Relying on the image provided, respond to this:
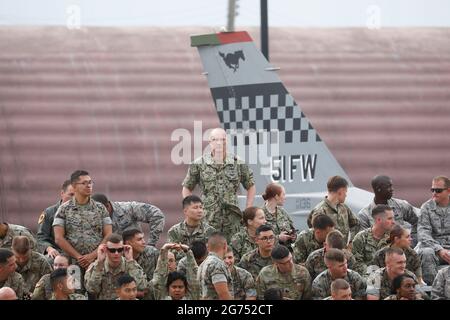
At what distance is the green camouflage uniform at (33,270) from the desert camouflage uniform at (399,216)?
2.98 m

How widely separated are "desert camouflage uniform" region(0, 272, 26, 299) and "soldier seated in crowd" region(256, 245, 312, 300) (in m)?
1.93

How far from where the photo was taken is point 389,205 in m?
13.1

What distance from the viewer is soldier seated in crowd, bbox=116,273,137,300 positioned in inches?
425

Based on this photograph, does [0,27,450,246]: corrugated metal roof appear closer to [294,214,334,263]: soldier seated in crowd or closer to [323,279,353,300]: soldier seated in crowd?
[294,214,334,263]: soldier seated in crowd

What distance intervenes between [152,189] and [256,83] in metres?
4.46

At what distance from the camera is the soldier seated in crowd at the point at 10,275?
11477 millimetres

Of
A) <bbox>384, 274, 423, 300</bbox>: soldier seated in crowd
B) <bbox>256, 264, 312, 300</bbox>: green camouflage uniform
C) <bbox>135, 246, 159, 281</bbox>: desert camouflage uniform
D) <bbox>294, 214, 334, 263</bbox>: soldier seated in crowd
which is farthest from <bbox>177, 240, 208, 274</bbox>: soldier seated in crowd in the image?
<bbox>384, 274, 423, 300</bbox>: soldier seated in crowd

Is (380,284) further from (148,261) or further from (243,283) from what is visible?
(148,261)

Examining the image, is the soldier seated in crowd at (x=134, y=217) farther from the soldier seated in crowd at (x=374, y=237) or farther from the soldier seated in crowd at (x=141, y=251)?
the soldier seated in crowd at (x=374, y=237)

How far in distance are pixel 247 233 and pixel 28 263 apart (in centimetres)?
198

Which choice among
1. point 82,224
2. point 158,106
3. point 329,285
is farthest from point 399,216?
point 158,106

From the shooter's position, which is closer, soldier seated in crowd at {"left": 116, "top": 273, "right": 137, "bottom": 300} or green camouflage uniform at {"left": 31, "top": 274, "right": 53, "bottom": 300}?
soldier seated in crowd at {"left": 116, "top": 273, "right": 137, "bottom": 300}

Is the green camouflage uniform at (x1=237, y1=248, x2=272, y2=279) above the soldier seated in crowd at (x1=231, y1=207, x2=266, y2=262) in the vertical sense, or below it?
below

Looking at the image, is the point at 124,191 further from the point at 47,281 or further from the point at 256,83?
the point at 47,281
